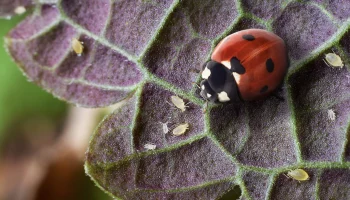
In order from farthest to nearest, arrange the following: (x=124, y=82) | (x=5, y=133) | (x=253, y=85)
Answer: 1. (x=5, y=133)
2. (x=124, y=82)
3. (x=253, y=85)

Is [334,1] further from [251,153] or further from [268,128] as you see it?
[251,153]

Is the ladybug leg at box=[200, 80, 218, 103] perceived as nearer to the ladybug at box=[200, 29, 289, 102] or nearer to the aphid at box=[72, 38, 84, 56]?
the ladybug at box=[200, 29, 289, 102]

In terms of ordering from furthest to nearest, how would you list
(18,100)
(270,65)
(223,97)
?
(18,100) < (223,97) < (270,65)

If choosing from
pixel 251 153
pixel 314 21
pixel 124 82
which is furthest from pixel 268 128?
pixel 124 82

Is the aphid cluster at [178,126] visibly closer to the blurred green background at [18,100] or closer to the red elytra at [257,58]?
the red elytra at [257,58]

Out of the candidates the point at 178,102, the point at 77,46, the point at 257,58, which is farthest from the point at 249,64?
the point at 77,46

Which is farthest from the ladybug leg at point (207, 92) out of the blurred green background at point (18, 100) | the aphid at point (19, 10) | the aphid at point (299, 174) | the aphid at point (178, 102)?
the blurred green background at point (18, 100)

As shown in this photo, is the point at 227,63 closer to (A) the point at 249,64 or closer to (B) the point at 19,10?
(A) the point at 249,64
